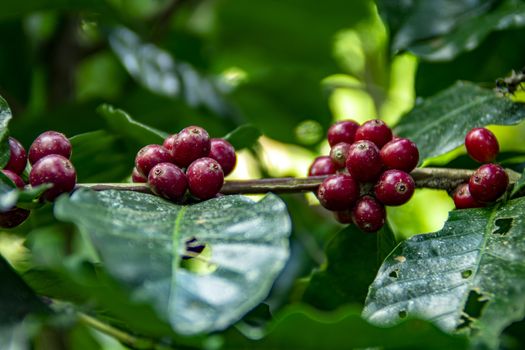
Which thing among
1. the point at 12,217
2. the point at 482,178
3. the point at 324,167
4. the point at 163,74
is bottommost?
the point at 163,74

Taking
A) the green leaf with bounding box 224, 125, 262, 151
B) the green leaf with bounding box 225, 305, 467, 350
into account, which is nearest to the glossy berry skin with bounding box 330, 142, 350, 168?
the green leaf with bounding box 224, 125, 262, 151

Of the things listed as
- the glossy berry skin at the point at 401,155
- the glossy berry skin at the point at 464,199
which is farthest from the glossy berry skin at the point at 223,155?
the glossy berry skin at the point at 464,199

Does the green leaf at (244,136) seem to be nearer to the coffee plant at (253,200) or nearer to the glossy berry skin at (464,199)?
the coffee plant at (253,200)

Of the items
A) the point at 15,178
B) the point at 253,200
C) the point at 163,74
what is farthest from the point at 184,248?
the point at 163,74

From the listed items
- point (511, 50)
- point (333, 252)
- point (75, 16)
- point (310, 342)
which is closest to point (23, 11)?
point (75, 16)

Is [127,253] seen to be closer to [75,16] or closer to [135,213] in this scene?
[135,213]

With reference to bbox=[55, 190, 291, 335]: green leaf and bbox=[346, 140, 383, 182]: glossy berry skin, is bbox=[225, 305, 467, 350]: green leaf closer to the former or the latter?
bbox=[55, 190, 291, 335]: green leaf

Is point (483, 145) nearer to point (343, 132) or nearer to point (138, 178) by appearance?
point (343, 132)
